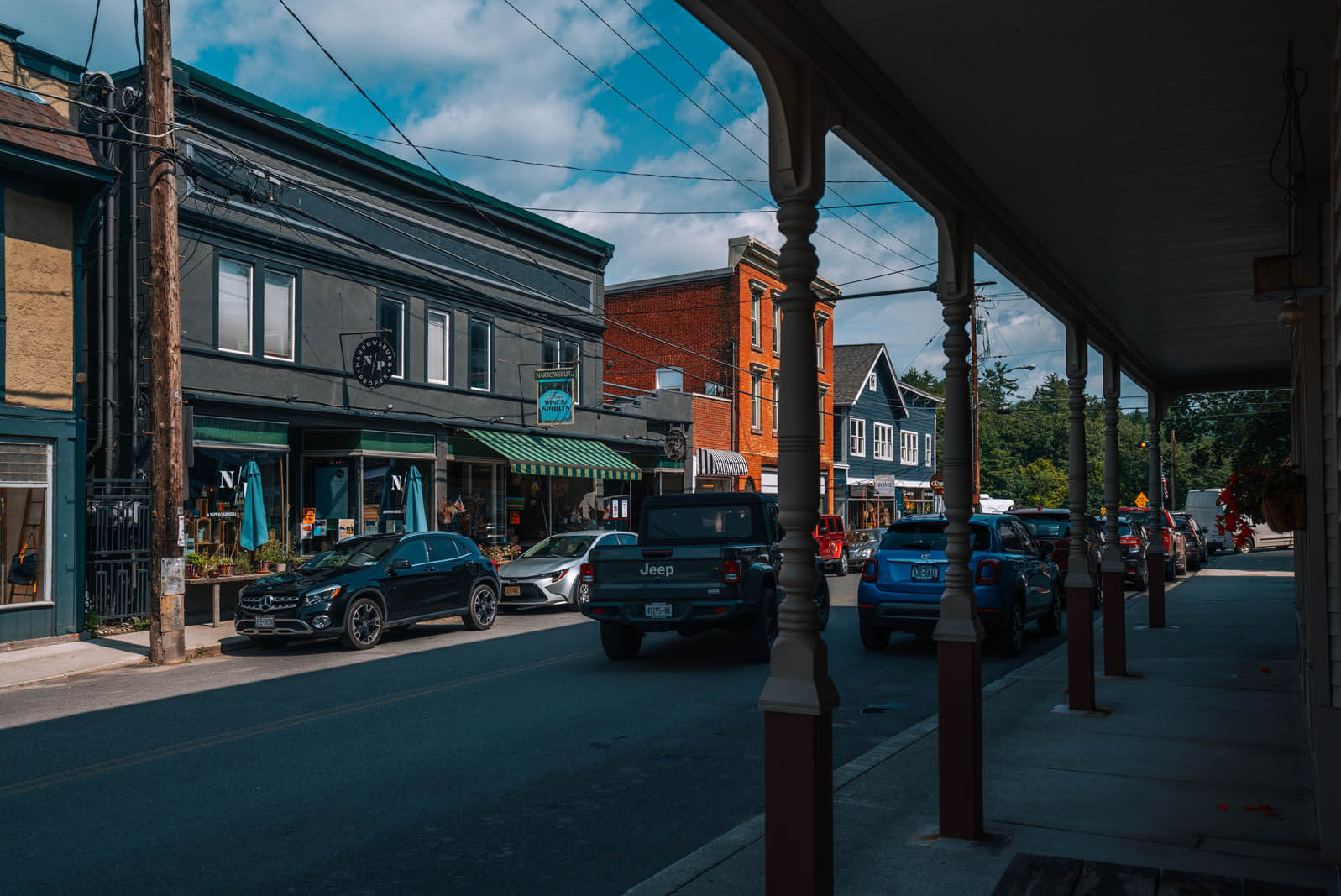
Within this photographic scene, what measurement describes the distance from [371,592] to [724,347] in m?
26.8

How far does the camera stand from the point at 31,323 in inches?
641

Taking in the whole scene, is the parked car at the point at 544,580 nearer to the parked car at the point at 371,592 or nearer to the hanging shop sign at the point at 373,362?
the parked car at the point at 371,592

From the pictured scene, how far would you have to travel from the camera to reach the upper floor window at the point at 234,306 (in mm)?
19969

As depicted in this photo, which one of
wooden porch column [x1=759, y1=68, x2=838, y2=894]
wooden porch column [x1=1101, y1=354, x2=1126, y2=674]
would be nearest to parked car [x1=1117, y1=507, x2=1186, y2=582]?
wooden porch column [x1=1101, y1=354, x2=1126, y2=674]

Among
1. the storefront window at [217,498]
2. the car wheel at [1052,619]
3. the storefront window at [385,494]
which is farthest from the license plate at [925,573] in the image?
the storefront window at [385,494]

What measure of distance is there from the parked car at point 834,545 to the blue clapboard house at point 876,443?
16.6m

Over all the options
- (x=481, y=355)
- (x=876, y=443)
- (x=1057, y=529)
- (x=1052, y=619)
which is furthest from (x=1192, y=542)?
(x=481, y=355)

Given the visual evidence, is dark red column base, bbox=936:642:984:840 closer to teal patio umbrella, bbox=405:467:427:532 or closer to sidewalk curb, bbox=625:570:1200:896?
sidewalk curb, bbox=625:570:1200:896

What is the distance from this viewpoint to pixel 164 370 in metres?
14.2

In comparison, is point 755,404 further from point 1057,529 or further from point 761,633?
point 761,633

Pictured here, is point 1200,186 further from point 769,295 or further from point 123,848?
point 769,295

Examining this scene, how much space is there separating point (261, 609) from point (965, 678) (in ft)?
37.3

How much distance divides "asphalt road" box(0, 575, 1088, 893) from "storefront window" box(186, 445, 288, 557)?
18.4 ft

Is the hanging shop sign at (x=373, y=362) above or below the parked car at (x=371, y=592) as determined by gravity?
above
